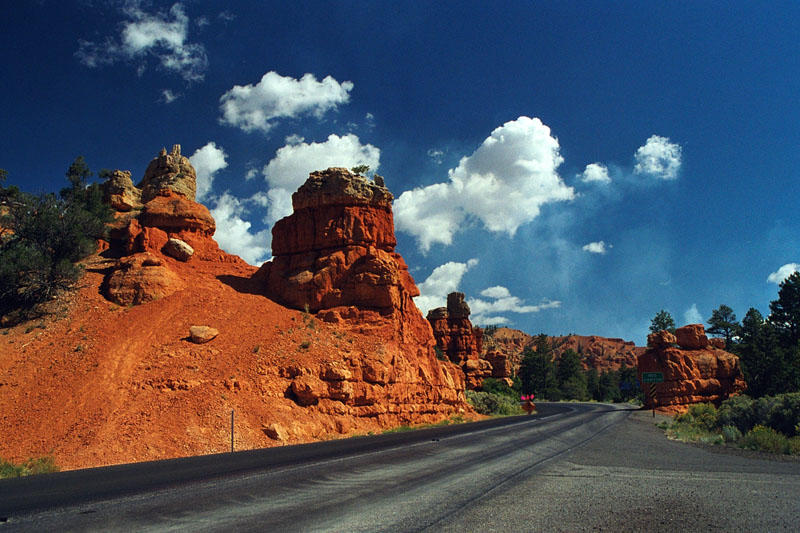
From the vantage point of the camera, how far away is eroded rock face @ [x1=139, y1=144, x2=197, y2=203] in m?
40.0

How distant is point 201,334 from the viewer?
24.8 m

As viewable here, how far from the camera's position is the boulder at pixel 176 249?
34062mm

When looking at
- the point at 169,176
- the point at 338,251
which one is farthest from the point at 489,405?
the point at 169,176

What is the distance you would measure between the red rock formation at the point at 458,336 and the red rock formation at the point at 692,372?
2248 cm

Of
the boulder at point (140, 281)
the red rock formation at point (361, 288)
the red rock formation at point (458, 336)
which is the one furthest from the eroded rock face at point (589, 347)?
the boulder at point (140, 281)

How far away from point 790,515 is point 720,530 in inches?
63.4

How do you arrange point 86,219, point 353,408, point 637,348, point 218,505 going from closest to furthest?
1. point 218,505
2. point 353,408
3. point 86,219
4. point 637,348

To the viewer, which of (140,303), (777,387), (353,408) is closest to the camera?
(353,408)

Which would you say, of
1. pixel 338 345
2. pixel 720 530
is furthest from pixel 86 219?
pixel 720 530

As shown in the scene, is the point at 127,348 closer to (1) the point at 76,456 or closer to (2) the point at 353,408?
(1) the point at 76,456

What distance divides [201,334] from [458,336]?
48750 millimetres

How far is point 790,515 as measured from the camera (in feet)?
22.5

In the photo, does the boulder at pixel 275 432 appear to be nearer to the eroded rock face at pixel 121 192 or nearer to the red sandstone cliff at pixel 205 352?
the red sandstone cliff at pixel 205 352

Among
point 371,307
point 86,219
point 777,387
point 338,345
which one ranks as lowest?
point 777,387
